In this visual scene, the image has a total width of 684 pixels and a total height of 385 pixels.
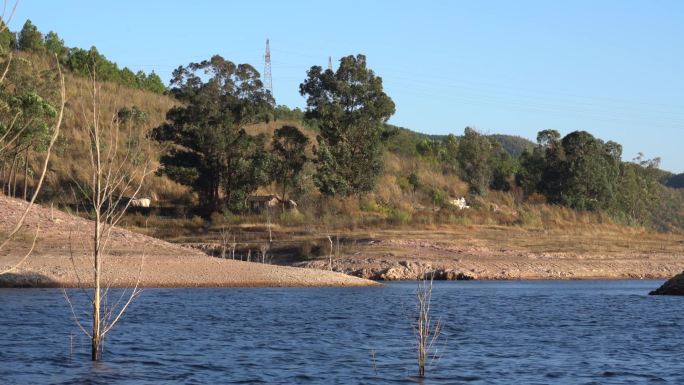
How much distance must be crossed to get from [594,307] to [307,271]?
15177 mm

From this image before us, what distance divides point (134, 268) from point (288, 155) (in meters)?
32.4

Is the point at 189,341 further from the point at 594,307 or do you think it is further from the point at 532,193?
the point at 532,193

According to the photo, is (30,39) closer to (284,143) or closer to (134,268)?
(284,143)

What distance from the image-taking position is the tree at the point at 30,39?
395 ft

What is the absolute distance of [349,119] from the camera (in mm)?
76500

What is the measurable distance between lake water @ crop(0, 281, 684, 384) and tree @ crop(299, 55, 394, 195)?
103 ft

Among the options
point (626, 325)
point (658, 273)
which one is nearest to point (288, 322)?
point (626, 325)

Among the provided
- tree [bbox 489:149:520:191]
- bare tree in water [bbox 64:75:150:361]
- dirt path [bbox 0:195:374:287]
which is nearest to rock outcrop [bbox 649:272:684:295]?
dirt path [bbox 0:195:374:287]

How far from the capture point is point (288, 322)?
31.9 m

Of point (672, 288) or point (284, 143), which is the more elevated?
point (284, 143)

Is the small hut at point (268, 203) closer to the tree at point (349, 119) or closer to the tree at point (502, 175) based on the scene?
the tree at point (349, 119)

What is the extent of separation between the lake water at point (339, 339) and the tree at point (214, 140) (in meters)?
25.1

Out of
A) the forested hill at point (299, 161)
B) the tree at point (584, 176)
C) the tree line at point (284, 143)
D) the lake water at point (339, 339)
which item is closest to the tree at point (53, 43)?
the forested hill at point (299, 161)

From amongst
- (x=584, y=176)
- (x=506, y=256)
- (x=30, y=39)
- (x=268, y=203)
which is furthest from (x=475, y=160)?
(x=30, y=39)
